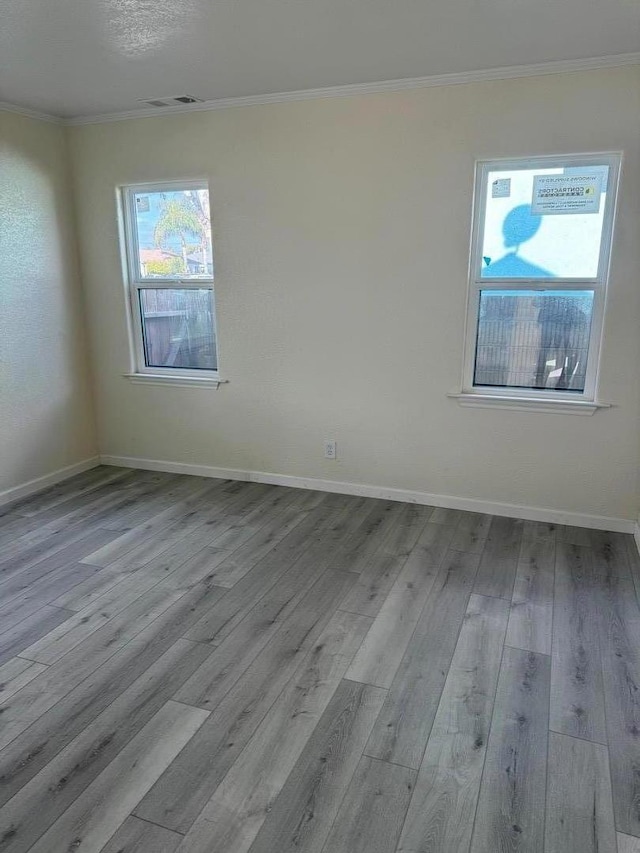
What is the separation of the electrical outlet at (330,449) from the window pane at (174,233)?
148 cm

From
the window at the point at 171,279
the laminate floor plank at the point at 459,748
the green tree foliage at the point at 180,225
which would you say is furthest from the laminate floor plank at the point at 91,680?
the green tree foliage at the point at 180,225

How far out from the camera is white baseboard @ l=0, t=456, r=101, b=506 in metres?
4.07

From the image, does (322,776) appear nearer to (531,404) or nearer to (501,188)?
(531,404)

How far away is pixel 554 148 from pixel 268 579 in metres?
2.82

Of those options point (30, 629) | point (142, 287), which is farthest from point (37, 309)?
Answer: point (30, 629)

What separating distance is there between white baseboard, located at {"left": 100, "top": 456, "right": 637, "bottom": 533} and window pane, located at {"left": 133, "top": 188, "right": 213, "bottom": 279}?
1.50m

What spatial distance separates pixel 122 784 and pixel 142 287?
139 inches

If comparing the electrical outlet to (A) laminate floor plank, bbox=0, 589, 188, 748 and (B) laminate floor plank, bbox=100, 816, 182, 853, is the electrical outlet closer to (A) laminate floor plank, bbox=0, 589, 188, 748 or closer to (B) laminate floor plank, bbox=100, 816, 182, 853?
(A) laminate floor plank, bbox=0, 589, 188, 748

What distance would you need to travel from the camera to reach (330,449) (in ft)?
13.5

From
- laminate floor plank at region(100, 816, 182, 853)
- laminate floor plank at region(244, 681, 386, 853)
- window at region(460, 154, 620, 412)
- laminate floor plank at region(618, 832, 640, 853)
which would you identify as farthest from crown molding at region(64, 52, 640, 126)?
laminate floor plank at region(100, 816, 182, 853)

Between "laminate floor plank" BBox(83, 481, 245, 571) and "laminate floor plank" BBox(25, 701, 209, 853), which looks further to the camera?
"laminate floor plank" BBox(83, 481, 245, 571)

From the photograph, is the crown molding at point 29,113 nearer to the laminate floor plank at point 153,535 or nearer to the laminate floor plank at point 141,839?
the laminate floor plank at point 153,535

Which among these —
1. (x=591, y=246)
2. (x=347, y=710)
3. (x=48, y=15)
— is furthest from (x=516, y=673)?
(x=48, y=15)

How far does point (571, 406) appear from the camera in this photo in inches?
135
